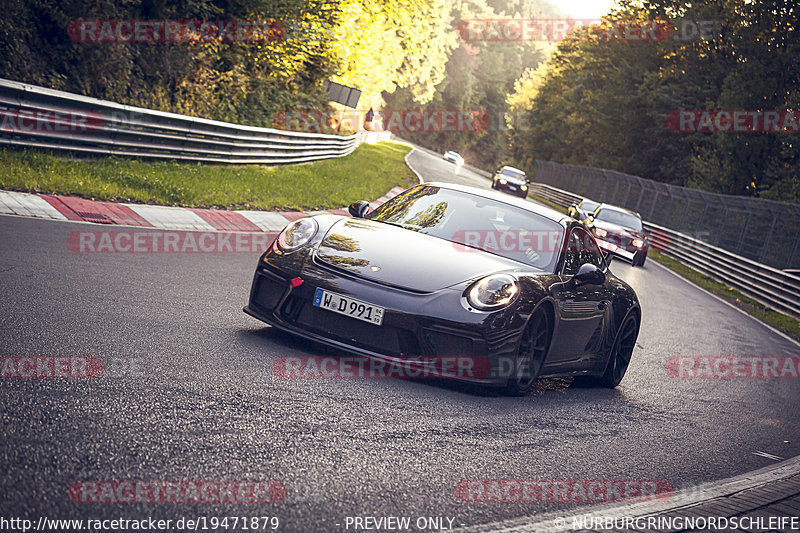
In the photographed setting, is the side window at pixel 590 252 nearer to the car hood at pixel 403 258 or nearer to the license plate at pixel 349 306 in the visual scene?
the car hood at pixel 403 258

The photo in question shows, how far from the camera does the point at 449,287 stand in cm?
573

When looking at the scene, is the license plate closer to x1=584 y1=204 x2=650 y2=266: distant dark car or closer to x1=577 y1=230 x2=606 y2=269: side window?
x1=577 y1=230 x2=606 y2=269: side window

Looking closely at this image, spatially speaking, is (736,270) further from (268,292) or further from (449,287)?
(268,292)

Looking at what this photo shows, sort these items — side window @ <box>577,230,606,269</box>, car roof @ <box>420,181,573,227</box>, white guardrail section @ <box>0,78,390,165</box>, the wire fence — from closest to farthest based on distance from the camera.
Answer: car roof @ <box>420,181,573,227</box>, side window @ <box>577,230,606,269</box>, white guardrail section @ <box>0,78,390,165</box>, the wire fence

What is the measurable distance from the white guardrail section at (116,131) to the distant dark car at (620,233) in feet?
26.8

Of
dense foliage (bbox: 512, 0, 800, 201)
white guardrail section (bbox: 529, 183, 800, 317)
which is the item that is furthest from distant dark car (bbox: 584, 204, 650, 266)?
Result: dense foliage (bbox: 512, 0, 800, 201)

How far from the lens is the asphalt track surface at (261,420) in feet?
11.4

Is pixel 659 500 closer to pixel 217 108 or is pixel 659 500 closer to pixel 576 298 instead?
pixel 576 298

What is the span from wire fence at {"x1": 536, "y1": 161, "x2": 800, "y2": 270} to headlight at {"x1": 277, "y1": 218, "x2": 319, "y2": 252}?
18890 mm

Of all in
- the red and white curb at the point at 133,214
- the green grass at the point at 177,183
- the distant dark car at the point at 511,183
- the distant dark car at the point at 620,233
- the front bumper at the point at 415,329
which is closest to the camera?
the front bumper at the point at 415,329

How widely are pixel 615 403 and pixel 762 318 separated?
12337 millimetres

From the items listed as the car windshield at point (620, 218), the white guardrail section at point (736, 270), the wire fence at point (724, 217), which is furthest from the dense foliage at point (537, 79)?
the car windshield at point (620, 218)

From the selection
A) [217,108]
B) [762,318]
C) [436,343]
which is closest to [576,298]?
[436,343]

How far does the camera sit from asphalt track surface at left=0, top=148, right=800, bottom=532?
347 centimetres
